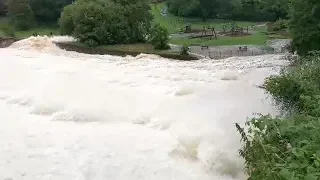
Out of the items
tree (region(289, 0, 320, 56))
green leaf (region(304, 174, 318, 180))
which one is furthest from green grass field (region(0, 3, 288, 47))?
green leaf (region(304, 174, 318, 180))

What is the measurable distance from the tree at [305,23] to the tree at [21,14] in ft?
96.2

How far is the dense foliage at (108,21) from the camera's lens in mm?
33031

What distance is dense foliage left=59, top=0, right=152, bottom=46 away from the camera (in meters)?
33.0

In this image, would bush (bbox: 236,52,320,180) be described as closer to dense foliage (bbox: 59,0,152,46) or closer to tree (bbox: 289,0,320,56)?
tree (bbox: 289,0,320,56)

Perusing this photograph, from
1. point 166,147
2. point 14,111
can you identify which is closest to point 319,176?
point 166,147

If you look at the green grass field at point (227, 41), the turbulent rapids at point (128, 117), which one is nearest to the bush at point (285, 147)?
the turbulent rapids at point (128, 117)

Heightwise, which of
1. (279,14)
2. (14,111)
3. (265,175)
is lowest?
(279,14)

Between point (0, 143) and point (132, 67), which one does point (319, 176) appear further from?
point (132, 67)

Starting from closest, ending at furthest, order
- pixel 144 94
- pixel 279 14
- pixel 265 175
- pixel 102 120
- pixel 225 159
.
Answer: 1. pixel 265 175
2. pixel 225 159
3. pixel 102 120
4. pixel 144 94
5. pixel 279 14

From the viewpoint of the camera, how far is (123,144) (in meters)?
12.7

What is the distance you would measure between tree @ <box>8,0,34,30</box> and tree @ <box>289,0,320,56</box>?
29.3m

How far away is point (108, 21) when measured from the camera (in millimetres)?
33812

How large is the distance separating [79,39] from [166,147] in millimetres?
22326

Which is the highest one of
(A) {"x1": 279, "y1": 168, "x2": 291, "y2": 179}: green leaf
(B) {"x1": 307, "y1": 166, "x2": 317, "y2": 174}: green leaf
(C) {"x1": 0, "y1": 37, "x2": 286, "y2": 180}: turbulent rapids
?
(B) {"x1": 307, "y1": 166, "x2": 317, "y2": 174}: green leaf
